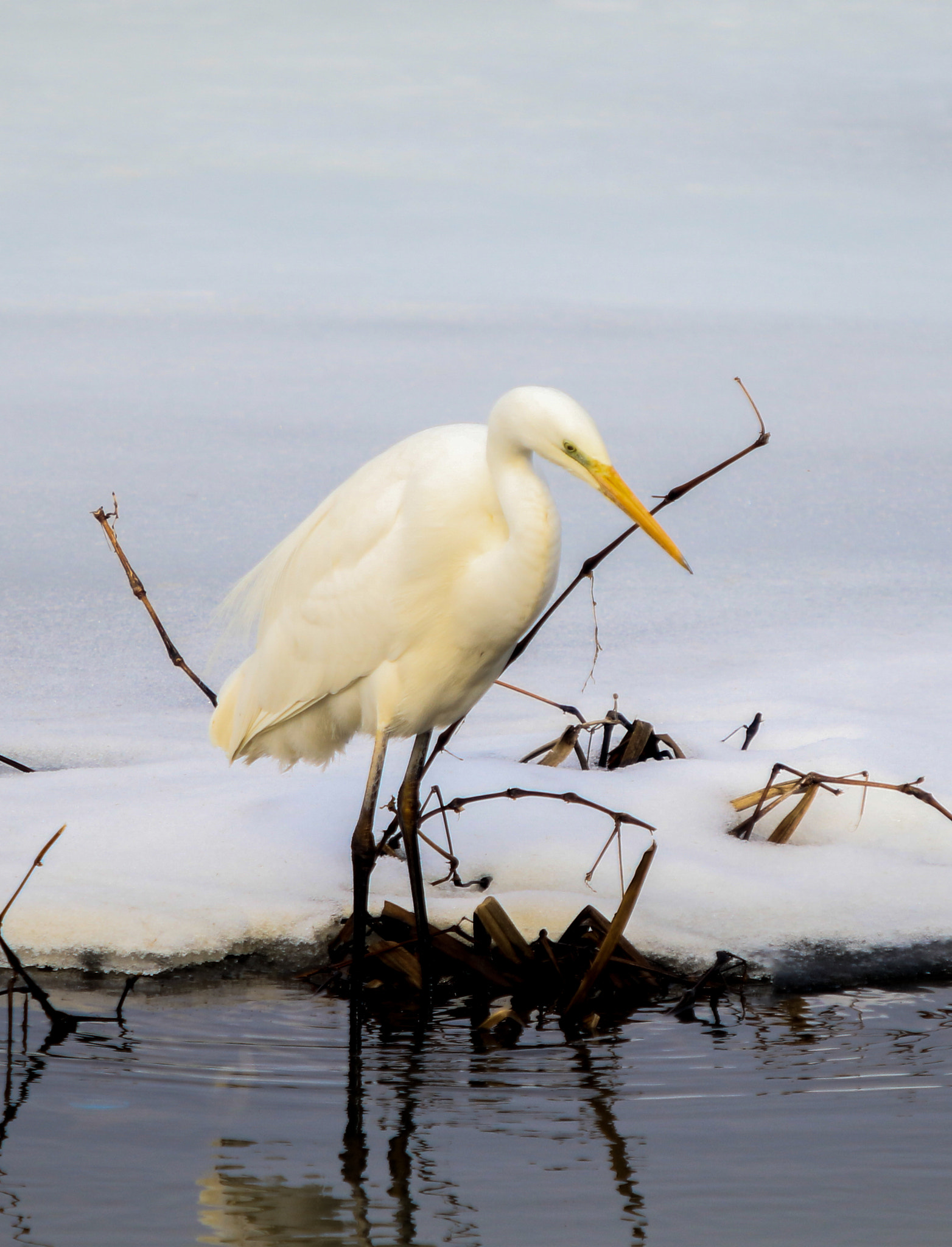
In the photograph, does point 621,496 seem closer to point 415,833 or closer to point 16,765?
point 415,833

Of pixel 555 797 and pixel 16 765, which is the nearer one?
pixel 555 797

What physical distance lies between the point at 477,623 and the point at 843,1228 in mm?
1307

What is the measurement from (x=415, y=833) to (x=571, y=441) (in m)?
0.92

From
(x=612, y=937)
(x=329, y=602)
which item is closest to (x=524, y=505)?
(x=329, y=602)

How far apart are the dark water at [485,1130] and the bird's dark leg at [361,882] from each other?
50 millimetres

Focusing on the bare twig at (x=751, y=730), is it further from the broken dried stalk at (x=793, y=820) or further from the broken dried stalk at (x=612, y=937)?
the broken dried stalk at (x=612, y=937)

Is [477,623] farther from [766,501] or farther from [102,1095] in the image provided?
[766,501]

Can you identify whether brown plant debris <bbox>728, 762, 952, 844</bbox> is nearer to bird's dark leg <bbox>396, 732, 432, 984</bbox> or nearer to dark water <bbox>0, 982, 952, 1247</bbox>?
dark water <bbox>0, 982, 952, 1247</bbox>

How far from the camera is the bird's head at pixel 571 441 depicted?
2361mm

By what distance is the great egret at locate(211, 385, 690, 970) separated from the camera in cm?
249

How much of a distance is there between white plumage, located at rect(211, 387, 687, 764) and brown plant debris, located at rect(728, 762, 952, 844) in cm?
60

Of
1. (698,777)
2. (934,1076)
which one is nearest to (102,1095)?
(934,1076)

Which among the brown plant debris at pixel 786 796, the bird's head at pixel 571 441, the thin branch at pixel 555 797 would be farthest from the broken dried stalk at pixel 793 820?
the bird's head at pixel 571 441

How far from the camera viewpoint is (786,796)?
2.94 metres
